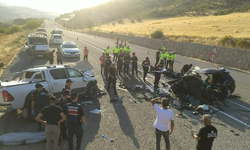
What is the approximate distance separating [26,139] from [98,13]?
150975mm

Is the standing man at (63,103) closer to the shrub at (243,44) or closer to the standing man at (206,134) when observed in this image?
the standing man at (206,134)

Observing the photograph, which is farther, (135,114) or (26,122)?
(135,114)

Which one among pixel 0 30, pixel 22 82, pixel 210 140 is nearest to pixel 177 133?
pixel 210 140

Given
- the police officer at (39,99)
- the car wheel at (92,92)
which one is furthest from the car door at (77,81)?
the police officer at (39,99)

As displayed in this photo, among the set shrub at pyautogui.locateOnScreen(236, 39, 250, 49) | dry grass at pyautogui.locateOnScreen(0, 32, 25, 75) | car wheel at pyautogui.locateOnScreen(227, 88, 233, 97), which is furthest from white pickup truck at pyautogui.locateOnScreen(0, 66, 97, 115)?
shrub at pyautogui.locateOnScreen(236, 39, 250, 49)

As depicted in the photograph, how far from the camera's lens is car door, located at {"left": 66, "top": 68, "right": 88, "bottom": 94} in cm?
991

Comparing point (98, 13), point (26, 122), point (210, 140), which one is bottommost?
point (26, 122)

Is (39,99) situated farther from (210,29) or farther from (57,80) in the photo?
(210,29)

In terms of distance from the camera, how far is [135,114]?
888 cm

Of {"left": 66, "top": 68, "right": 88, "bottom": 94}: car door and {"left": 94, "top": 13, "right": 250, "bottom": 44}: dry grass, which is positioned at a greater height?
{"left": 94, "top": 13, "right": 250, "bottom": 44}: dry grass

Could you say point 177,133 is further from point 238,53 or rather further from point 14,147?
point 238,53

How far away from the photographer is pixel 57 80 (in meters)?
9.21

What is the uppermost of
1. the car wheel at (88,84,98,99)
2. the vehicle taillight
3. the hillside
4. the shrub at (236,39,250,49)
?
the hillside

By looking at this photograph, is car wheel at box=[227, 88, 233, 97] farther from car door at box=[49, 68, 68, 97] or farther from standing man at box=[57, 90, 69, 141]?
standing man at box=[57, 90, 69, 141]
